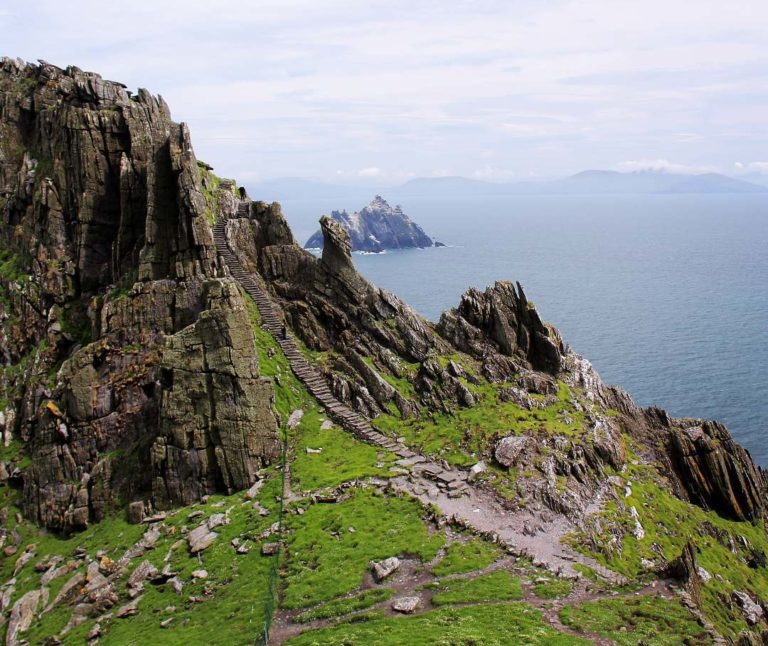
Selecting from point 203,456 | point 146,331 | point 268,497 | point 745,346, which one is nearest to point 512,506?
point 268,497

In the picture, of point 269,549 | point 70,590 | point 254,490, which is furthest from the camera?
point 254,490

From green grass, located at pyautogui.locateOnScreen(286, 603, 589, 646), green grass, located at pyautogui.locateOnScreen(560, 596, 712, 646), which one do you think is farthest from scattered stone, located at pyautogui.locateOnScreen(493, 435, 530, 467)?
green grass, located at pyautogui.locateOnScreen(286, 603, 589, 646)

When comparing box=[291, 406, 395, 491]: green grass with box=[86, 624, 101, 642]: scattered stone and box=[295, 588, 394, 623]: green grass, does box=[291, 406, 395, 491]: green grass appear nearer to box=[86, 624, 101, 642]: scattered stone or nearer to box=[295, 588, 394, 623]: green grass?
box=[295, 588, 394, 623]: green grass

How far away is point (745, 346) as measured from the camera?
513ft

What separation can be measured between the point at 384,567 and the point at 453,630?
27.4 feet

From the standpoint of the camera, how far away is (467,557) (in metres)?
42.9

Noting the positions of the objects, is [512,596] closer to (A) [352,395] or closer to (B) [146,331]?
(A) [352,395]

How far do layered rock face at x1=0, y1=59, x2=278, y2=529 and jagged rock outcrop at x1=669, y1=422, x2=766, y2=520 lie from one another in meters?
41.8

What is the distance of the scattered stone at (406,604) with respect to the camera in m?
37.4

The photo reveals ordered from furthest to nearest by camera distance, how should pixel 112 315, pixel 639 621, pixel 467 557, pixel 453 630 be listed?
pixel 112 315 → pixel 467 557 → pixel 639 621 → pixel 453 630

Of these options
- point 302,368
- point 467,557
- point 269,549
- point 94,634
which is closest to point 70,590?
point 94,634

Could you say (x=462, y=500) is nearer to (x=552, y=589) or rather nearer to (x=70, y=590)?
(x=552, y=589)

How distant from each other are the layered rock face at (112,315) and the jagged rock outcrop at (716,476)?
41.8 m

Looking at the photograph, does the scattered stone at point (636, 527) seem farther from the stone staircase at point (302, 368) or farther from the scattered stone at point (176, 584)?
the scattered stone at point (176, 584)
